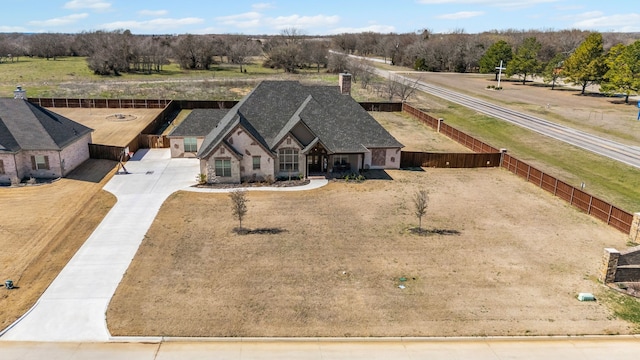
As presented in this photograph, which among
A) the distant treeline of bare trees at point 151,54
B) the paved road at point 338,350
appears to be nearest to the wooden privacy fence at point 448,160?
the paved road at point 338,350

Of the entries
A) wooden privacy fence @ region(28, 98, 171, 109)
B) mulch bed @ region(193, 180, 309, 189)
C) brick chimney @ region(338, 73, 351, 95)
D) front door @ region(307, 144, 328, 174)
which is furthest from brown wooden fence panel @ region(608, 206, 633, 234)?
wooden privacy fence @ region(28, 98, 171, 109)

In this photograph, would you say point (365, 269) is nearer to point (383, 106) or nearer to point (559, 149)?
point (559, 149)

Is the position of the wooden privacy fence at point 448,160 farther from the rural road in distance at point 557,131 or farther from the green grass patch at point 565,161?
the rural road in distance at point 557,131

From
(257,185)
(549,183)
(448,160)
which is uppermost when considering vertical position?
(448,160)

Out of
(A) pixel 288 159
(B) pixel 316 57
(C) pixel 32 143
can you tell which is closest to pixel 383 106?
(A) pixel 288 159

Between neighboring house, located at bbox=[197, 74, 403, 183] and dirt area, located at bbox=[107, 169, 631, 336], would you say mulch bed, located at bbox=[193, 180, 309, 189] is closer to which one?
neighboring house, located at bbox=[197, 74, 403, 183]

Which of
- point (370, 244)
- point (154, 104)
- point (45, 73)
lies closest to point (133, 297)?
point (370, 244)
